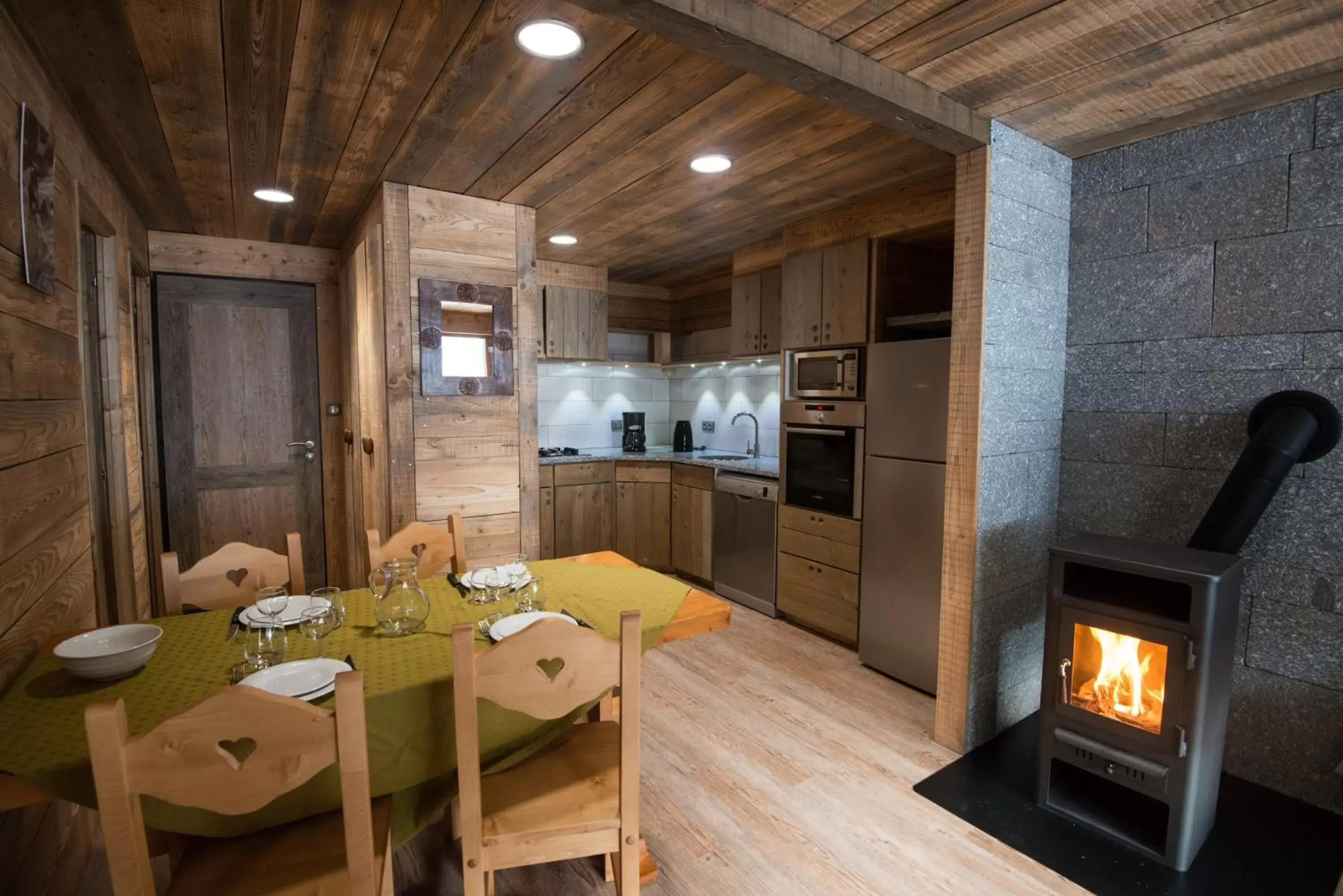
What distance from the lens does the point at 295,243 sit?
4.04 m

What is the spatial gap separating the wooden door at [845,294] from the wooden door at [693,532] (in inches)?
55.7

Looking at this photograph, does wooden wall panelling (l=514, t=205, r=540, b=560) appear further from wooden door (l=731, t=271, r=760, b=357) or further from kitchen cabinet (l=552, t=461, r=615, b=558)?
wooden door (l=731, t=271, r=760, b=357)

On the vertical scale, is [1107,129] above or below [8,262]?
above

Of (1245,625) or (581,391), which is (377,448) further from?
(1245,625)

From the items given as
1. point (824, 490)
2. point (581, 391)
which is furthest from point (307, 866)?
point (581, 391)

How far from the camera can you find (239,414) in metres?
4.06

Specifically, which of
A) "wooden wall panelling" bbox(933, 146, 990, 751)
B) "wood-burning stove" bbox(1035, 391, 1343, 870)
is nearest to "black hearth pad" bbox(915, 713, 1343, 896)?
"wood-burning stove" bbox(1035, 391, 1343, 870)

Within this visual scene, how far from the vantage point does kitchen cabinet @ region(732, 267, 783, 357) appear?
3.93 meters

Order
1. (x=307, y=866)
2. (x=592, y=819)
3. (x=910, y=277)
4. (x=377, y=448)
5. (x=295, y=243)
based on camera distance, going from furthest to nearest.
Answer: (x=295, y=243) → (x=910, y=277) → (x=377, y=448) → (x=592, y=819) → (x=307, y=866)

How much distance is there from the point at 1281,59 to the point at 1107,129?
0.50 meters

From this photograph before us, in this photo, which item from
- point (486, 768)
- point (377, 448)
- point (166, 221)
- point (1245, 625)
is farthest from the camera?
point (166, 221)

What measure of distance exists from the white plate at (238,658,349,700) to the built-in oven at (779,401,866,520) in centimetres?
247

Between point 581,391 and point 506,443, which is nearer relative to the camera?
point 506,443

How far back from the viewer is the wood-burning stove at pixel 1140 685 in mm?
1767
